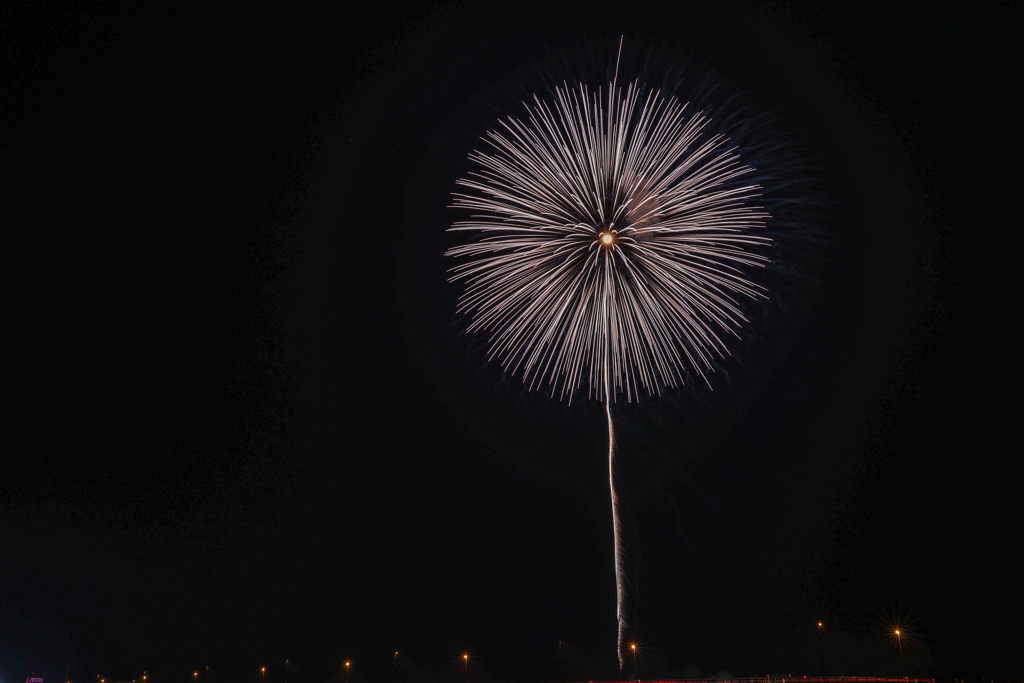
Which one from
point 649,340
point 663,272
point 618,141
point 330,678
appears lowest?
point 330,678

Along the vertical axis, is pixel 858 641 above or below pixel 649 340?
below

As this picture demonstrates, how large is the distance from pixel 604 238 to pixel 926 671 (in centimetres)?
6853

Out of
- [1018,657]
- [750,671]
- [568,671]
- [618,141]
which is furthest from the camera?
[568,671]

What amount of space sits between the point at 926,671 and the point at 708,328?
64.7m

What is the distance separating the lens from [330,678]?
10150 centimetres

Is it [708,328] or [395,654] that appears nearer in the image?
[708,328]

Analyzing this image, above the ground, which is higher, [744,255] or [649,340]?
[744,255]

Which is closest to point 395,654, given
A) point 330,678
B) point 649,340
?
point 330,678

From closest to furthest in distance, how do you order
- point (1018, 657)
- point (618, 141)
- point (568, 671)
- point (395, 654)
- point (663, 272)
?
point (618, 141) → point (663, 272) → point (1018, 657) → point (568, 671) → point (395, 654)

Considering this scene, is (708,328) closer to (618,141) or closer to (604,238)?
(604,238)

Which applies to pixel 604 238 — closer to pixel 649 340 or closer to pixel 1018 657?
pixel 649 340

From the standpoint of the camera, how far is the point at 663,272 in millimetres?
27438

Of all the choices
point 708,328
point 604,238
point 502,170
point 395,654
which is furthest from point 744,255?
point 395,654

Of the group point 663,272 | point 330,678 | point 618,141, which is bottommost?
point 330,678
